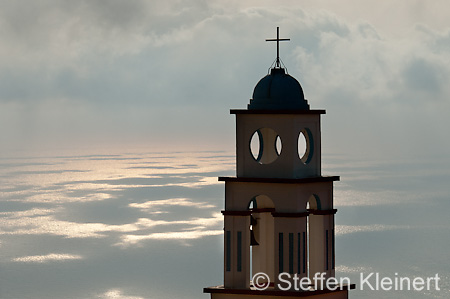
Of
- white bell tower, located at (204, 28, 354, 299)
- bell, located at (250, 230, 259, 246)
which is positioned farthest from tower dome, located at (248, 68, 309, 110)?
bell, located at (250, 230, 259, 246)

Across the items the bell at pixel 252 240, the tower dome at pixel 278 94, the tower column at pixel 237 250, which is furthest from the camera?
the bell at pixel 252 240

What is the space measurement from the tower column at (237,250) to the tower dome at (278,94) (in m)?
2.57

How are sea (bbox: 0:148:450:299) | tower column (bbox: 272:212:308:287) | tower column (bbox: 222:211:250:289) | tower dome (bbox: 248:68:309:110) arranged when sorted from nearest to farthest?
1. tower column (bbox: 272:212:308:287)
2. tower dome (bbox: 248:68:309:110)
3. tower column (bbox: 222:211:250:289)
4. sea (bbox: 0:148:450:299)

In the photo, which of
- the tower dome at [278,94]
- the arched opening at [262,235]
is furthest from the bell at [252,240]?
the tower dome at [278,94]

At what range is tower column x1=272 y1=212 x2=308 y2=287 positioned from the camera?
103 ft

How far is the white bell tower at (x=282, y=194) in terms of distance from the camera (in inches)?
1234

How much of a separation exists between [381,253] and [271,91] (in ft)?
370

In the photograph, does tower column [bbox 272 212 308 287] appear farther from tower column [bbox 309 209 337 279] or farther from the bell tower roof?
the bell tower roof

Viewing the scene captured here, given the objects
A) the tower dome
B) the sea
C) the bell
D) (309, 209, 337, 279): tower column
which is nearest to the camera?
the tower dome

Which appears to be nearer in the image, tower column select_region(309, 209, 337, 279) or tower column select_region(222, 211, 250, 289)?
tower column select_region(222, 211, 250, 289)

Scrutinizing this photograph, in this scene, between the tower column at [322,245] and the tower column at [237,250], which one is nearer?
the tower column at [237,250]

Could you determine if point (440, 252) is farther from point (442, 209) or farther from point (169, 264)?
point (442, 209)

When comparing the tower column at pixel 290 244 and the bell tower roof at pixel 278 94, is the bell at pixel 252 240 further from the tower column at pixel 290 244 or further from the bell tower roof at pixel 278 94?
the bell tower roof at pixel 278 94

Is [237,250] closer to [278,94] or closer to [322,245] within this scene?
[322,245]
